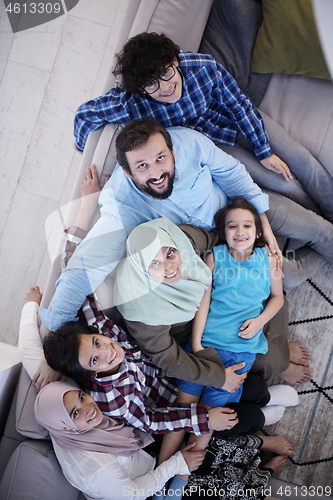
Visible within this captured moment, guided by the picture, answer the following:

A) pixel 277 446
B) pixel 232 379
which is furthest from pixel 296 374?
pixel 232 379

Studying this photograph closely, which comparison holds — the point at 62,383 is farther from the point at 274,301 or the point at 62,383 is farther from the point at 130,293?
the point at 274,301

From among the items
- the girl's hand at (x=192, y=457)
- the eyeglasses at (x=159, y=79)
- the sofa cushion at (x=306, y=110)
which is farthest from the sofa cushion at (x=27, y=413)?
the sofa cushion at (x=306, y=110)

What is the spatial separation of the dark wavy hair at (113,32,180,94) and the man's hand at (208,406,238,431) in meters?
1.39

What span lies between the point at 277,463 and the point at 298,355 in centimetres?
54

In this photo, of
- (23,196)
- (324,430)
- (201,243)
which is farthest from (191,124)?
(324,430)

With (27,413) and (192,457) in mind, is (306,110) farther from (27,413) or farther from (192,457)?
(27,413)

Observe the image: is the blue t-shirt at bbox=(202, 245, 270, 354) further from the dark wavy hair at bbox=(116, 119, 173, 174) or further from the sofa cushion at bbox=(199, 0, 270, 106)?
the sofa cushion at bbox=(199, 0, 270, 106)

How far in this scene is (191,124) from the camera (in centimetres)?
157

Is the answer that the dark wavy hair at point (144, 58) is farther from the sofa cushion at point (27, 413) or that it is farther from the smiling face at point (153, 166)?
the sofa cushion at point (27, 413)

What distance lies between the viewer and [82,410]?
4.10ft

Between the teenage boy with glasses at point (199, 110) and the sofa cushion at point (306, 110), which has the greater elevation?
the sofa cushion at point (306, 110)

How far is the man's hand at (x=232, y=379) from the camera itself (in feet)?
4.78

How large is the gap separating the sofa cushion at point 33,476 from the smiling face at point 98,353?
414 mm

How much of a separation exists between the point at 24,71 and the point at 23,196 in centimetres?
75
